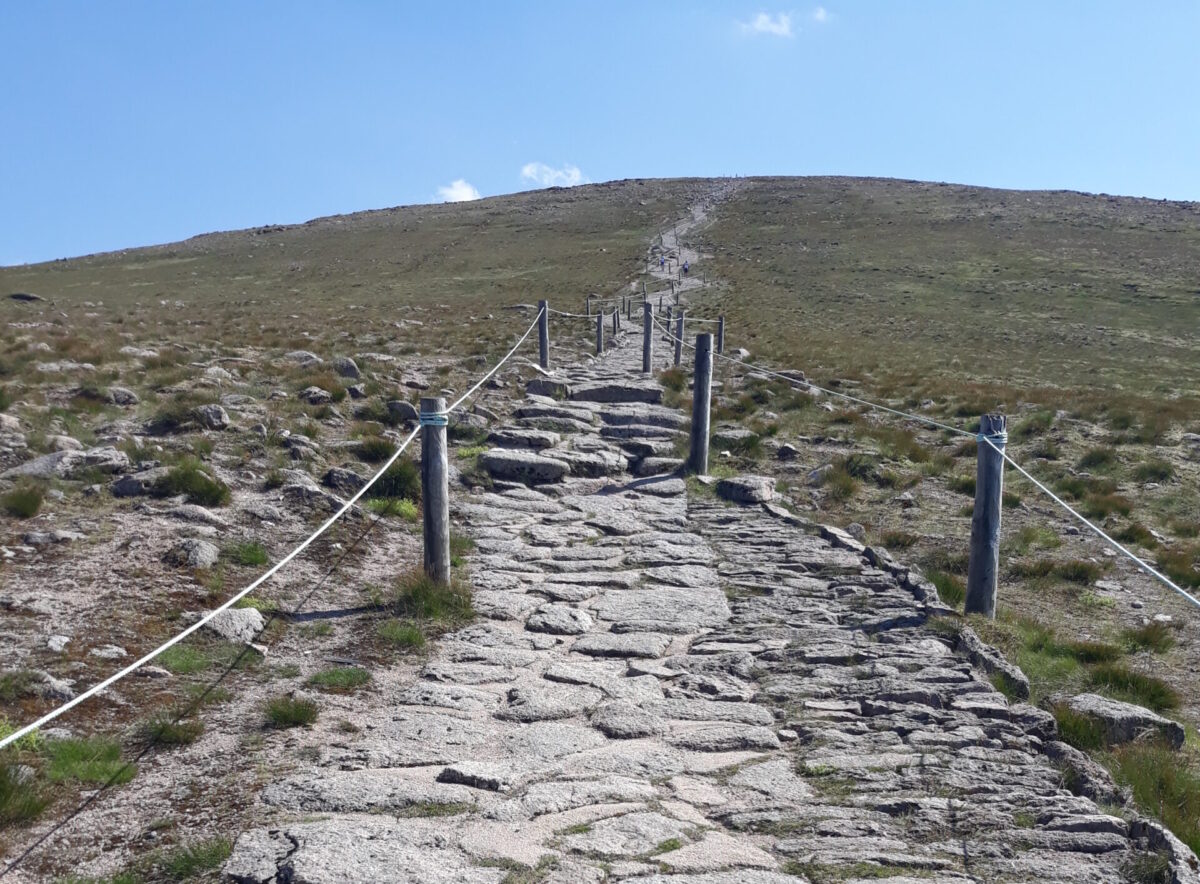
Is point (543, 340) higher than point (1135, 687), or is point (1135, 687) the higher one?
point (543, 340)

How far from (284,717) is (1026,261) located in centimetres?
6878

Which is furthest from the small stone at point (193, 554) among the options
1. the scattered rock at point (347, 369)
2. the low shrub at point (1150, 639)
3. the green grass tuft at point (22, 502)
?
the scattered rock at point (347, 369)

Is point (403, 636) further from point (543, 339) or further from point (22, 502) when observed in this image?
point (543, 339)

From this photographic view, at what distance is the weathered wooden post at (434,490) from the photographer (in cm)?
727

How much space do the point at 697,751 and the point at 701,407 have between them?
6.98m

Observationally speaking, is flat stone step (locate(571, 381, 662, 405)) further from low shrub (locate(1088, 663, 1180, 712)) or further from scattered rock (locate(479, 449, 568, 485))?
low shrub (locate(1088, 663, 1180, 712))

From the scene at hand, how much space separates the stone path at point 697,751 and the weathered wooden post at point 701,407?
309 cm

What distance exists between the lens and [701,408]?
11.6 metres

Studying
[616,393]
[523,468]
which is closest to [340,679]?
[523,468]

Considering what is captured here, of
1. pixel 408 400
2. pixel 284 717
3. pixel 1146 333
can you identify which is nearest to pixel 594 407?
pixel 408 400

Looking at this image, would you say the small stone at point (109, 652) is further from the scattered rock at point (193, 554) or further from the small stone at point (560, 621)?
the small stone at point (560, 621)

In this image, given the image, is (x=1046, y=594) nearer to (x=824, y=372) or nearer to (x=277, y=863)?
(x=277, y=863)

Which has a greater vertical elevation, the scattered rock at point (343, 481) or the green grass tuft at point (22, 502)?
the green grass tuft at point (22, 502)

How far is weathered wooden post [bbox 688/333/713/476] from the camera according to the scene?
1158cm
